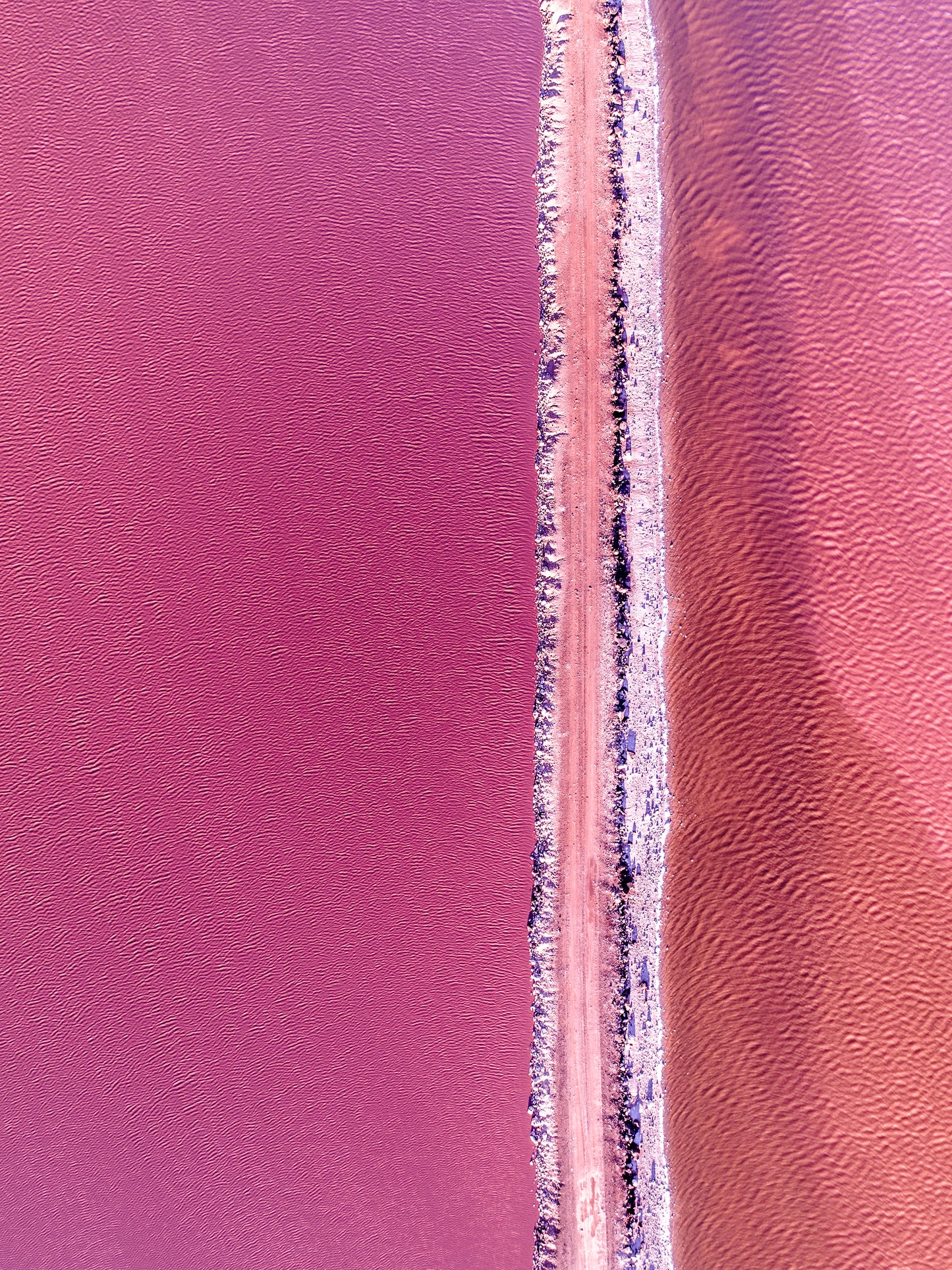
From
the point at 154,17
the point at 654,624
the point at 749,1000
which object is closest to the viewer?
the point at 749,1000

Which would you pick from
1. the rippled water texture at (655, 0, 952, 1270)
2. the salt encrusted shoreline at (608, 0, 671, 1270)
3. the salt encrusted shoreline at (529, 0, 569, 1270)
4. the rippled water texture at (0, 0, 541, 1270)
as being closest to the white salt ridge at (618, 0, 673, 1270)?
the salt encrusted shoreline at (608, 0, 671, 1270)

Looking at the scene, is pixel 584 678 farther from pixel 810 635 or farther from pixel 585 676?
pixel 810 635

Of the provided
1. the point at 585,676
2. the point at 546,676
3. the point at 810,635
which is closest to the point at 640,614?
the point at 585,676

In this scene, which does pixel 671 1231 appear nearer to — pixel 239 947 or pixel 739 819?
pixel 739 819

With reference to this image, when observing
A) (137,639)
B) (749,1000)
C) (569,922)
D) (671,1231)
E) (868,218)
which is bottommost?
(671,1231)

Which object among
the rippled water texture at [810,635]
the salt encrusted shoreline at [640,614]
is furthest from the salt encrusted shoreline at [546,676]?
the rippled water texture at [810,635]

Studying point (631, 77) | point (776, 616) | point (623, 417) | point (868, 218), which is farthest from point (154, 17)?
point (776, 616)
